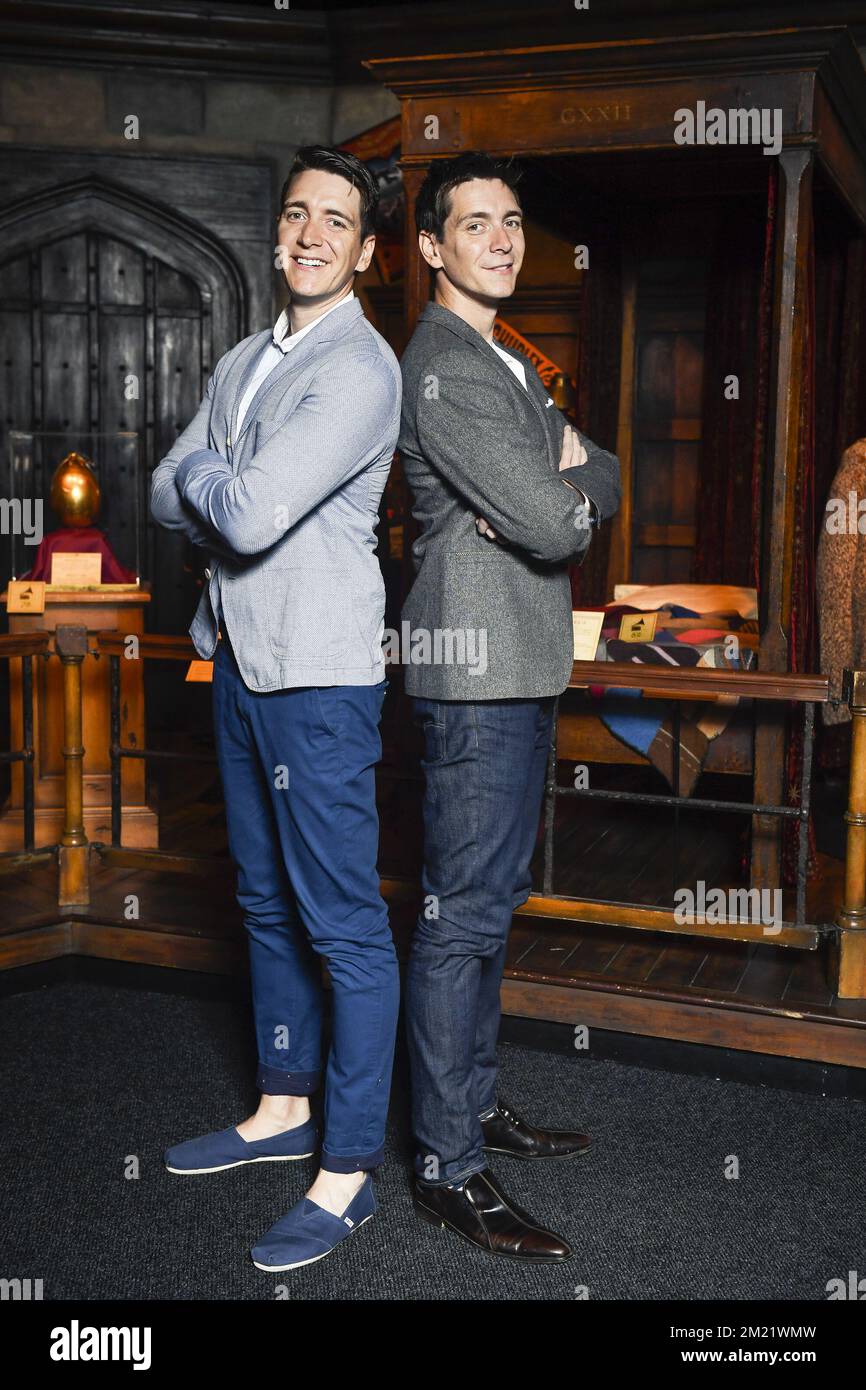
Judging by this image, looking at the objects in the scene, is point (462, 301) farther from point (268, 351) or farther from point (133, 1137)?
point (133, 1137)

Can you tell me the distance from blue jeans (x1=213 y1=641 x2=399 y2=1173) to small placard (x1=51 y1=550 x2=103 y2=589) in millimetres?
2348

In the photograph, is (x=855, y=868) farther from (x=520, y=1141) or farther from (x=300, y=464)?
(x=300, y=464)

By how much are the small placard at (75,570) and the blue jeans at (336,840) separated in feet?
7.70

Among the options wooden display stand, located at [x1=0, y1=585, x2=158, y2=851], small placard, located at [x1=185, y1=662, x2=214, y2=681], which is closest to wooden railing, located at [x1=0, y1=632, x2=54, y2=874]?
small placard, located at [x1=185, y1=662, x2=214, y2=681]

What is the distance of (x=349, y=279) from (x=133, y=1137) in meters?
1.89

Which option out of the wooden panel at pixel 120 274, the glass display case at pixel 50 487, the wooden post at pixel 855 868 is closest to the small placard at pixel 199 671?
the wooden post at pixel 855 868

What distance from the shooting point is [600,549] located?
19.7ft

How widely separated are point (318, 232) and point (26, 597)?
2435 millimetres

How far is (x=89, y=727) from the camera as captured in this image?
15.3 feet

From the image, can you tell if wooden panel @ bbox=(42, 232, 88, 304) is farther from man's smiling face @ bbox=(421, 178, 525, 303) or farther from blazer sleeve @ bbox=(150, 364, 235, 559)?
man's smiling face @ bbox=(421, 178, 525, 303)

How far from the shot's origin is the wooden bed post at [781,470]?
3650 millimetres

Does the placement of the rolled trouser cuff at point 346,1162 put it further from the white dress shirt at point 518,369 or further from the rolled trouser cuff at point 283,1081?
the white dress shirt at point 518,369

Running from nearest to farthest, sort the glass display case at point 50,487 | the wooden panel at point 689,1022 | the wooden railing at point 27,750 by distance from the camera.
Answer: the wooden panel at point 689,1022, the wooden railing at point 27,750, the glass display case at point 50,487

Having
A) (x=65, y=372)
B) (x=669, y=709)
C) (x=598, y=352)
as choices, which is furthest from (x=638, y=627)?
(x=65, y=372)
